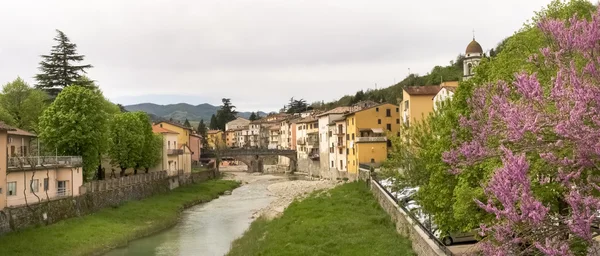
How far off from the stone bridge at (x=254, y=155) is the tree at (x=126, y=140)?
49314 mm

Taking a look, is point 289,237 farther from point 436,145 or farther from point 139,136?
point 139,136

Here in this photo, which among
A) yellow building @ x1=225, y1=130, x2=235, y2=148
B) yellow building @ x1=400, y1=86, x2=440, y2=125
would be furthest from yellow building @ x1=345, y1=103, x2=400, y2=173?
yellow building @ x1=225, y1=130, x2=235, y2=148

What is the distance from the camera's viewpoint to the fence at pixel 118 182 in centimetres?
4379

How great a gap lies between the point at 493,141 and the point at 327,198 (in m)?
36.5

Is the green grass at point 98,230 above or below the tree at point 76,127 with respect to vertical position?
below

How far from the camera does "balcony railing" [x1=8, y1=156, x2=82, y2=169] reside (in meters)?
35.2

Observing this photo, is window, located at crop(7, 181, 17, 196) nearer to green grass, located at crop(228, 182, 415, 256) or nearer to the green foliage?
green grass, located at crop(228, 182, 415, 256)

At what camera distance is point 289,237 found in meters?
31.3

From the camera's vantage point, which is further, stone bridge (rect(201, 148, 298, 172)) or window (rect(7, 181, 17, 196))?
stone bridge (rect(201, 148, 298, 172))

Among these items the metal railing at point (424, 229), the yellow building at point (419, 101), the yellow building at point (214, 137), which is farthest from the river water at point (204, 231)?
the yellow building at point (214, 137)

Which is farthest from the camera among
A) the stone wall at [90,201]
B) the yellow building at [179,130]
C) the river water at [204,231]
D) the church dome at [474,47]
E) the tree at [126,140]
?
the yellow building at [179,130]

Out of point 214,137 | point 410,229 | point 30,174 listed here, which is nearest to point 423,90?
point 410,229

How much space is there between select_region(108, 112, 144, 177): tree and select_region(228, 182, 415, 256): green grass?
20.4 m

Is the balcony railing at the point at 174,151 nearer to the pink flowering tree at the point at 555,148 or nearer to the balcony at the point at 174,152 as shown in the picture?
the balcony at the point at 174,152
